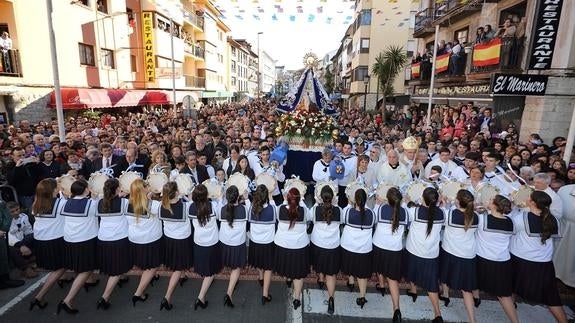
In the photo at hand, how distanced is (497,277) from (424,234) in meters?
1.04

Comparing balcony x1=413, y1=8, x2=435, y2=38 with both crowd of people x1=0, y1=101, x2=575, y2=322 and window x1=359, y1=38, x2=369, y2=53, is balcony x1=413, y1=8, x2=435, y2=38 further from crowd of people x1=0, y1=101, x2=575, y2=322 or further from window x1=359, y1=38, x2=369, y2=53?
crowd of people x1=0, y1=101, x2=575, y2=322

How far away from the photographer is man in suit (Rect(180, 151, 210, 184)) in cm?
697

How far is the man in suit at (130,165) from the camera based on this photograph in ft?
24.3

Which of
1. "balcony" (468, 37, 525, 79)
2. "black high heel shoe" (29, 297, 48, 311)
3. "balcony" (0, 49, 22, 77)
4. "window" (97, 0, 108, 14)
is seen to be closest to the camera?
"black high heel shoe" (29, 297, 48, 311)

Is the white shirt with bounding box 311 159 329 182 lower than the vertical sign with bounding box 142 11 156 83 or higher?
lower

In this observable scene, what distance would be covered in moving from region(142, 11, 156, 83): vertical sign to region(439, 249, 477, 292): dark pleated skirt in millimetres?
23861

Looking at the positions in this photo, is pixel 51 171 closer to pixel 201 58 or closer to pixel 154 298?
pixel 154 298

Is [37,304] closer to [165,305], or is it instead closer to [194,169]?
[165,305]

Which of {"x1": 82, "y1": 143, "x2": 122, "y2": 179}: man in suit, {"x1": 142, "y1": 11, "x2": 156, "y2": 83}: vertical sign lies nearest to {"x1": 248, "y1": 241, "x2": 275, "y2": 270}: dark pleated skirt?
{"x1": 82, "y1": 143, "x2": 122, "y2": 179}: man in suit

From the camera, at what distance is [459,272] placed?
14.7ft

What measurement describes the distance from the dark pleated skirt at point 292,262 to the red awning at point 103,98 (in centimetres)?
1410

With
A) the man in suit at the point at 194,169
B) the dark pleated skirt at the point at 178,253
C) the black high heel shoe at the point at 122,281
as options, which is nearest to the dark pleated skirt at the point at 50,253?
the black high heel shoe at the point at 122,281

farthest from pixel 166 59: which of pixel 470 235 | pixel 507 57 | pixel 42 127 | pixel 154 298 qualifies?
pixel 470 235

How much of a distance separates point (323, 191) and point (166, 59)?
25.8 m
